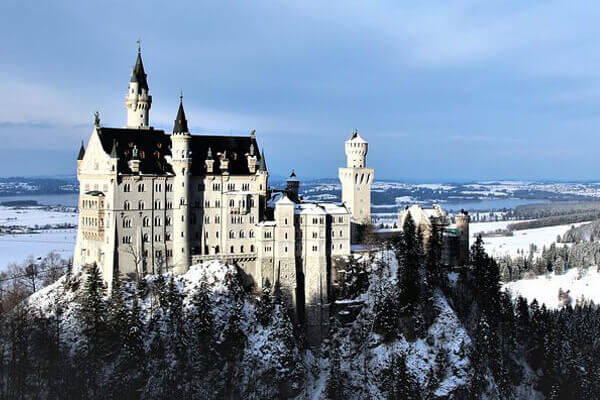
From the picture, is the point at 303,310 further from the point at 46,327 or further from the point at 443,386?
the point at 46,327

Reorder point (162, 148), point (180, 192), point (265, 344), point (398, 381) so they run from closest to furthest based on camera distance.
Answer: point (398, 381), point (265, 344), point (180, 192), point (162, 148)

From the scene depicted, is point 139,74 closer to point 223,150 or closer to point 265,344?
point 223,150

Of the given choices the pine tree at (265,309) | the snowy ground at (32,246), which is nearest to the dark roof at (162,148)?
the pine tree at (265,309)

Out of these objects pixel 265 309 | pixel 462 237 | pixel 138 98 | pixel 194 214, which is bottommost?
pixel 265 309

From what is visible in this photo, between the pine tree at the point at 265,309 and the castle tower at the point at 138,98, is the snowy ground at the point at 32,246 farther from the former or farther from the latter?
the pine tree at the point at 265,309

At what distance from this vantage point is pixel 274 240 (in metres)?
88.3

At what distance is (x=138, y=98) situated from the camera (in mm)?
92938

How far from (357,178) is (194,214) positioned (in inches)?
981

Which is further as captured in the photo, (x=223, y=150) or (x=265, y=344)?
(x=223, y=150)

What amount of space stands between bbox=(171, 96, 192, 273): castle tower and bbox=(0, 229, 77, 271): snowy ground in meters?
54.0

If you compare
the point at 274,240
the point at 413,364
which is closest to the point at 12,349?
the point at 274,240

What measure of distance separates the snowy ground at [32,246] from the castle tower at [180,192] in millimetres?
53951

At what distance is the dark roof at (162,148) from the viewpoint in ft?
275

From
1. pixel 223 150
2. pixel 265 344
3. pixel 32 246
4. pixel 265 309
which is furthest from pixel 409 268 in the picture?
pixel 32 246
